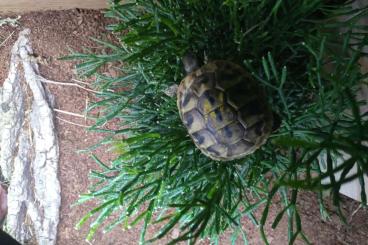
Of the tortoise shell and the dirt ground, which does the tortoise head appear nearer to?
the tortoise shell

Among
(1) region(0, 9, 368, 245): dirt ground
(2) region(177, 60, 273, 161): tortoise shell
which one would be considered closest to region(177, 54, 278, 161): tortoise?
(2) region(177, 60, 273, 161): tortoise shell

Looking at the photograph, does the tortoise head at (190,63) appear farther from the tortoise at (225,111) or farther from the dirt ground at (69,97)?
the dirt ground at (69,97)

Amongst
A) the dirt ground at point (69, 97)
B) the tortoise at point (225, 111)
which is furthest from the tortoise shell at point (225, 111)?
the dirt ground at point (69, 97)

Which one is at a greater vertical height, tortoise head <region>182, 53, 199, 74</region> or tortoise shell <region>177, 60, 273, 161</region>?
tortoise head <region>182, 53, 199, 74</region>

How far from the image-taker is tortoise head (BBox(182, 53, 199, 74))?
64 centimetres

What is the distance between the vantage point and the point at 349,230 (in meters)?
0.78

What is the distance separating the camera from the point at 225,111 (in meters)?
0.58

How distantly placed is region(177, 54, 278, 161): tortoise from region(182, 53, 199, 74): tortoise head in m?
0.04

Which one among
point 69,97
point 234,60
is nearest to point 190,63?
point 234,60

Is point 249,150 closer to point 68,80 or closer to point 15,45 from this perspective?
point 68,80

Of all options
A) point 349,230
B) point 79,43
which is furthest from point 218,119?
point 79,43

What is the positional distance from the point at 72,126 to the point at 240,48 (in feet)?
1.77

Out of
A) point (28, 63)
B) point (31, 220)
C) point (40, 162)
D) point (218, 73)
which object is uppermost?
point (28, 63)

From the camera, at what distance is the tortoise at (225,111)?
0.58 metres
